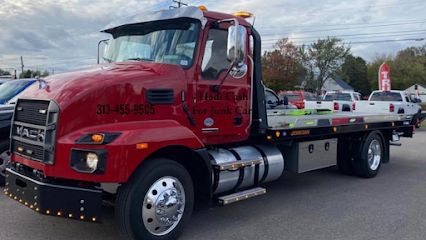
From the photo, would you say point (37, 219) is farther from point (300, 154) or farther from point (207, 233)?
point (300, 154)

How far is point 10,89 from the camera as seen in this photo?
10.1 metres

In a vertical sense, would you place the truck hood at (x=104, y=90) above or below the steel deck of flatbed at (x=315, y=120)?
above

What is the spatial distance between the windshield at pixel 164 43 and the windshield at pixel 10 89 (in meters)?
4.85

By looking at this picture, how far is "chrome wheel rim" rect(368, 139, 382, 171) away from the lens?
30.6 feet

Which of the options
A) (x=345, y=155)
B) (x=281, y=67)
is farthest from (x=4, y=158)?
(x=281, y=67)

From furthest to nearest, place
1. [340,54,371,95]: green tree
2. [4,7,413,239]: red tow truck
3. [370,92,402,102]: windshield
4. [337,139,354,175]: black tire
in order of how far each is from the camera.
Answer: [340,54,371,95]: green tree, [370,92,402,102]: windshield, [337,139,354,175]: black tire, [4,7,413,239]: red tow truck

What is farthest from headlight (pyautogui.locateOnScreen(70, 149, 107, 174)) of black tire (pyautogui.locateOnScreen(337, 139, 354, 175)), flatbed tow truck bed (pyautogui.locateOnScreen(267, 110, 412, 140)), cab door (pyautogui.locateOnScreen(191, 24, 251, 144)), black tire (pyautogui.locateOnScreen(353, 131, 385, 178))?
black tire (pyautogui.locateOnScreen(353, 131, 385, 178))

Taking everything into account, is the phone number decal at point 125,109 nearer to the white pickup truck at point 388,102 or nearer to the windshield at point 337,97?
the white pickup truck at point 388,102

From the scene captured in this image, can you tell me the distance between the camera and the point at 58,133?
Answer: 4664 mm

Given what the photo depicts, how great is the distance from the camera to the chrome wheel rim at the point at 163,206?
4.90 m

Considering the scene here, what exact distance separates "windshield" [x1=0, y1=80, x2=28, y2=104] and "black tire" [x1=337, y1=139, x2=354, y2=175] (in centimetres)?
689

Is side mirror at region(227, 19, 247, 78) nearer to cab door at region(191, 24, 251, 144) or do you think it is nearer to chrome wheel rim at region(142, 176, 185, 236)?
cab door at region(191, 24, 251, 144)

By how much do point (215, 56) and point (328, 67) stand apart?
74567mm

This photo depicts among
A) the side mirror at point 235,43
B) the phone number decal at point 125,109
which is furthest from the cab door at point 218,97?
the phone number decal at point 125,109
